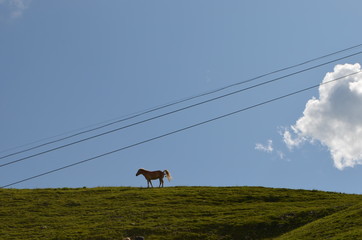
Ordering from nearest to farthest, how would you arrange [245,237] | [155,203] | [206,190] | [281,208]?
[245,237] → [281,208] → [155,203] → [206,190]

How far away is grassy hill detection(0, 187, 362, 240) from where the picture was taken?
38.5 m

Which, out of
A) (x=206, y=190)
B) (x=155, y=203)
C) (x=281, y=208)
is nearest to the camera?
(x=281, y=208)

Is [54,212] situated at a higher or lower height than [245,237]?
higher

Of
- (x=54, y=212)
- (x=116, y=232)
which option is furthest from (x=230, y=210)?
(x=54, y=212)

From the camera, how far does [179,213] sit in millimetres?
44406

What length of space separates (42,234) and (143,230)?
278 inches

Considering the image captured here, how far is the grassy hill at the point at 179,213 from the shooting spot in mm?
38469

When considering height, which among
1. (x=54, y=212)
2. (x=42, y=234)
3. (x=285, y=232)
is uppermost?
(x=54, y=212)

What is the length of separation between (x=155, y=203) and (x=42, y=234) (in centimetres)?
1075

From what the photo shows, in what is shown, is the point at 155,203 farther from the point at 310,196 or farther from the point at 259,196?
the point at 310,196

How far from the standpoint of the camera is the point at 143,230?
40.0 m

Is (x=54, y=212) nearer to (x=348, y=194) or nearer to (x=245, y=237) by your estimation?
(x=245, y=237)

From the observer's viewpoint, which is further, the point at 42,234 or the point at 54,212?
the point at 54,212

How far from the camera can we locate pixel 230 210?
44906 mm
